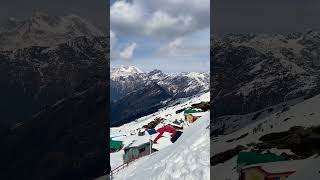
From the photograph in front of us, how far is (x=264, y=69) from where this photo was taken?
19.4 ft

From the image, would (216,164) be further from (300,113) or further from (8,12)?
(8,12)

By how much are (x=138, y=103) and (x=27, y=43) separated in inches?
6300

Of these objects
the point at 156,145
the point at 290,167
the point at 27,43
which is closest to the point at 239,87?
the point at 290,167

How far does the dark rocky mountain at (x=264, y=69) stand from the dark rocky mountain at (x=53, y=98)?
1.94m

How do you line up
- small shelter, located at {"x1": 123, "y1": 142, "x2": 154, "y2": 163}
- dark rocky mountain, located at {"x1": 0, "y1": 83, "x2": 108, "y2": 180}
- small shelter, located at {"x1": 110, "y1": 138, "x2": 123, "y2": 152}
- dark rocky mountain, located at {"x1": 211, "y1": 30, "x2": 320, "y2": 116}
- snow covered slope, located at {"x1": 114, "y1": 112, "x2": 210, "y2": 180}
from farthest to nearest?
small shelter, located at {"x1": 110, "y1": 138, "x2": 123, "y2": 152}, small shelter, located at {"x1": 123, "y1": 142, "x2": 154, "y2": 163}, snow covered slope, located at {"x1": 114, "y1": 112, "x2": 210, "y2": 180}, dark rocky mountain, located at {"x1": 211, "y1": 30, "x2": 320, "y2": 116}, dark rocky mountain, located at {"x1": 0, "y1": 83, "x2": 108, "y2": 180}

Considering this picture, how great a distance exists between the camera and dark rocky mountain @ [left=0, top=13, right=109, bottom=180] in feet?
15.8

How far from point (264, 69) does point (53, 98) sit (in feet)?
10.6

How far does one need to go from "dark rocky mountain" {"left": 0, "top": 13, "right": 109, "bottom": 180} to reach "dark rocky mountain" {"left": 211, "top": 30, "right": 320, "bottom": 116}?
1.94m

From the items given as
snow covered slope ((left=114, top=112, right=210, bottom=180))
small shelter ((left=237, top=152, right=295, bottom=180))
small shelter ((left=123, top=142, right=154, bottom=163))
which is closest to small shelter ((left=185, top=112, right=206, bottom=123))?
small shelter ((left=123, top=142, right=154, bottom=163))

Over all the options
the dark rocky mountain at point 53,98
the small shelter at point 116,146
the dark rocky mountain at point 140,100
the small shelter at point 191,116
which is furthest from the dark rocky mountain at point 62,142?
the dark rocky mountain at point 140,100

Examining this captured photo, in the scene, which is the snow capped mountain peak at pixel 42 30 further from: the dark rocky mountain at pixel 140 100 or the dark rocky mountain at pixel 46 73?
the dark rocky mountain at pixel 140 100

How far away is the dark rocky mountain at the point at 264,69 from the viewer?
19.4ft

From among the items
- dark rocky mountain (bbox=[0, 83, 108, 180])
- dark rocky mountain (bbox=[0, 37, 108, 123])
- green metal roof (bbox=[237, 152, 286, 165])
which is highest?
dark rocky mountain (bbox=[0, 37, 108, 123])

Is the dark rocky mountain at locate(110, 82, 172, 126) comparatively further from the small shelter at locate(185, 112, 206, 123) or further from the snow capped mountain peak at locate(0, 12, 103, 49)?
the snow capped mountain peak at locate(0, 12, 103, 49)
